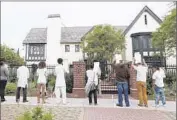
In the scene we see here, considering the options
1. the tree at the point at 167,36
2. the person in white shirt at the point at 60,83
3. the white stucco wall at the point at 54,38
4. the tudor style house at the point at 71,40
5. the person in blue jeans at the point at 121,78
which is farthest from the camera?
the white stucco wall at the point at 54,38

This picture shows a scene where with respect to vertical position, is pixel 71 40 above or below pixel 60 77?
above

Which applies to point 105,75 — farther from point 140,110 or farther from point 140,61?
point 140,110

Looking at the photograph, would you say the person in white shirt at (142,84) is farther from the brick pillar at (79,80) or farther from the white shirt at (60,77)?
the brick pillar at (79,80)

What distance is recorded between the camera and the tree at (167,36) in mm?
23594

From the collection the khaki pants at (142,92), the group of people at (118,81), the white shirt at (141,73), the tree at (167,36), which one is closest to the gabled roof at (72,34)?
the tree at (167,36)

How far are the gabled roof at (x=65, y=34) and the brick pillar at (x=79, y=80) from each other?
2850 cm

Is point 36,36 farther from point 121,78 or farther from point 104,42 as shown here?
point 121,78

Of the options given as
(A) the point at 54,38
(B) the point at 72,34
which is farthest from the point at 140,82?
(B) the point at 72,34

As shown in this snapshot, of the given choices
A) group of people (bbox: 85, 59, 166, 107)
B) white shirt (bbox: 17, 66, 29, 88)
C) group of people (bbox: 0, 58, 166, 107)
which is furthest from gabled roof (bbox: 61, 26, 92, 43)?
group of people (bbox: 85, 59, 166, 107)

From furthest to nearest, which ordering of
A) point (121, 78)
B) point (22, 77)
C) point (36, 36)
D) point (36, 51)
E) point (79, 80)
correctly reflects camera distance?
1. point (36, 36)
2. point (36, 51)
3. point (79, 80)
4. point (22, 77)
5. point (121, 78)

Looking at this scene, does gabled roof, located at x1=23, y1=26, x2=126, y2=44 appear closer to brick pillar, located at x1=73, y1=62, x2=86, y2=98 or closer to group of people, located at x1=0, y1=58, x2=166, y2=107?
brick pillar, located at x1=73, y1=62, x2=86, y2=98

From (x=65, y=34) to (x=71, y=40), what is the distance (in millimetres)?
2027

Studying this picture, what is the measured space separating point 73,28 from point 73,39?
4.13 m

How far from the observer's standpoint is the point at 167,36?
25125 mm
